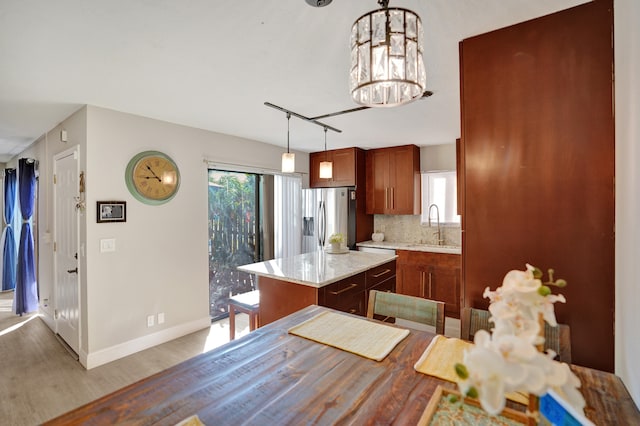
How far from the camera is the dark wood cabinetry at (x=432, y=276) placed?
156 inches

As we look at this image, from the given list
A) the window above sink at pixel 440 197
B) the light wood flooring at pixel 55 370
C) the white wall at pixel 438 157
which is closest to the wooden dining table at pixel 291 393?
the light wood flooring at pixel 55 370

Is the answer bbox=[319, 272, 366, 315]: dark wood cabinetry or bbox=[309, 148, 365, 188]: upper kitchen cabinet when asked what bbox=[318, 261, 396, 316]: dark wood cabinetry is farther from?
bbox=[309, 148, 365, 188]: upper kitchen cabinet

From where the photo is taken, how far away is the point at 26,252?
14.2 ft

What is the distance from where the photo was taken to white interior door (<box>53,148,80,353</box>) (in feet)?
9.64

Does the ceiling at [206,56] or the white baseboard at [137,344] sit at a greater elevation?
the ceiling at [206,56]

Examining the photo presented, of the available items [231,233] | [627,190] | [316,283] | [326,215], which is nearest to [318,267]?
[316,283]

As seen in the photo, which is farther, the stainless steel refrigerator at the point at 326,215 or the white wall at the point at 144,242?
the stainless steel refrigerator at the point at 326,215

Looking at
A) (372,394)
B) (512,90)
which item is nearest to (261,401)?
(372,394)

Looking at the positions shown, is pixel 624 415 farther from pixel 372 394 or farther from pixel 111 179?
pixel 111 179

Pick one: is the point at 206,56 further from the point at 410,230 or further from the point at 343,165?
the point at 410,230

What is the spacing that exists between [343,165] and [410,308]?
11.5 feet

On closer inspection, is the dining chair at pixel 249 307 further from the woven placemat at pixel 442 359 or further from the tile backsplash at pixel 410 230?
the tile backsplash at pixel 410 230

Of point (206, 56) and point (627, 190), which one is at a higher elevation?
point (206, 56)

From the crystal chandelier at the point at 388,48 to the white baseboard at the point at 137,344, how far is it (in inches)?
128
